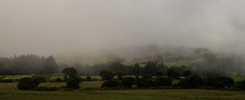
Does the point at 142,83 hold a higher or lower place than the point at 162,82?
higher

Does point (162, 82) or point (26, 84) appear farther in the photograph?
point (162, 82)

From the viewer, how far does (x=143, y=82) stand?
94188 millimetres

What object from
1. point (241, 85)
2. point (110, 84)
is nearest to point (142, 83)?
point (110, 84)

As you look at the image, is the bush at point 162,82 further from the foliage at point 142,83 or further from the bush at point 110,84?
the bush at point 110,84

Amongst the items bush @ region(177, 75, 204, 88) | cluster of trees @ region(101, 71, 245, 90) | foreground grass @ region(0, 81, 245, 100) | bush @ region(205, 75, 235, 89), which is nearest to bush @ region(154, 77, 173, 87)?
cluster of trees @ region(101, 71, 245, 90)

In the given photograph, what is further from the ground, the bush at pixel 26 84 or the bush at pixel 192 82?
the bush at pixel 26 84

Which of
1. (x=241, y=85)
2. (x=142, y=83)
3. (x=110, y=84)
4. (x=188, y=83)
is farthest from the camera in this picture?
(x=142, y=83)

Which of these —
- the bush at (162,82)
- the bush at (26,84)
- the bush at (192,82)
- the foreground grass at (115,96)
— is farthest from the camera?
the bush at (162,82)

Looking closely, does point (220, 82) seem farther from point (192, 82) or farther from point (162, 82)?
point (162, 82)

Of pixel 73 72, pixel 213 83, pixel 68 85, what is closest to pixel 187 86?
pixel 213 83

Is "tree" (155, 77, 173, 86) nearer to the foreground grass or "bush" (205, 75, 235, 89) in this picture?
"bush" (205, 75, 235, 89)

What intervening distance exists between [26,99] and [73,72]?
127325 mm

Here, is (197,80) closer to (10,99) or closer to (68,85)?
(68,85)

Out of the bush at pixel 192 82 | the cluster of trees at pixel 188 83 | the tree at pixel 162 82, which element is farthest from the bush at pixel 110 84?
the bush at pixel 192 82
